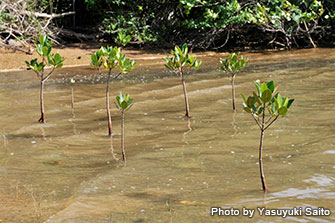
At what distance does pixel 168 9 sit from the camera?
15.8 meters

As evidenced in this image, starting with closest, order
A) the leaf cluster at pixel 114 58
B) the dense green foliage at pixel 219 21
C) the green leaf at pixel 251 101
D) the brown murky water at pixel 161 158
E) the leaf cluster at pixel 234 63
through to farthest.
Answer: the brown murky water at pixel 161 158, the green leaf at pixel 251 101, the leaf cluster at pixel 114 58, the leaf cluster at pixel 234 63, the dense green foliage at pixel 219 21

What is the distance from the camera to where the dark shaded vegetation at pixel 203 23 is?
1423 centimetres

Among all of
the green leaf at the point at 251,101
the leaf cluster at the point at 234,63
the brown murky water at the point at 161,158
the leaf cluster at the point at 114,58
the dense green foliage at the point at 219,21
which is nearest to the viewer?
the brown murky water at the point at 161,158

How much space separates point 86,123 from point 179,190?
295 cm

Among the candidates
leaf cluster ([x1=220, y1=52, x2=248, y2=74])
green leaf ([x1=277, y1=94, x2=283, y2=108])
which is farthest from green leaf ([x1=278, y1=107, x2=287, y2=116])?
leaf cluster ([x1=220, y1=52, x2=248, y2=74])

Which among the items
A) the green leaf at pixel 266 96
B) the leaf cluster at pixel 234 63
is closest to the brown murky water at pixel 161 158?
the leaf cluster at pixel 234 63

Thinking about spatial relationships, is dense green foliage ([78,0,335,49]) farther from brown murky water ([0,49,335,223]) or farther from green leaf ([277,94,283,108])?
green leaf ([277,94,283,108])

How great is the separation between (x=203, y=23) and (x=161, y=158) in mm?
10025

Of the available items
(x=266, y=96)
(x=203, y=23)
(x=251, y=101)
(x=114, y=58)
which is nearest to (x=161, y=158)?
(x=251, y=101)

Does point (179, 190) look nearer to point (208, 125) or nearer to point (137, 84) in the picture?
point (208, 125)

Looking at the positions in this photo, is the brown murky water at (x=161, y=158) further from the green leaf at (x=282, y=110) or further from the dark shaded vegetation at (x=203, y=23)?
the dark shaded vegetation at (x=203, y=23)

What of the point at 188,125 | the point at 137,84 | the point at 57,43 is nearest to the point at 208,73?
the point at 137,84

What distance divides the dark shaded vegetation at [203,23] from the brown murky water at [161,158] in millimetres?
5645

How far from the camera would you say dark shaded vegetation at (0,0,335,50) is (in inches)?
560
